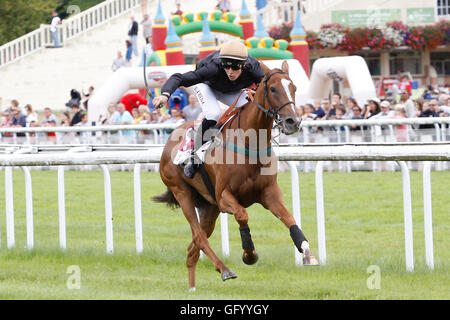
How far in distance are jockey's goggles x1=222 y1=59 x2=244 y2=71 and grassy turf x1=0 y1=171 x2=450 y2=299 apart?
1457mm

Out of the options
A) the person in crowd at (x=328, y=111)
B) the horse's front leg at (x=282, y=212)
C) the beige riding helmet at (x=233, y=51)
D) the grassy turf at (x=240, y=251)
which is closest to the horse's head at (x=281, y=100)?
the beige riding helmet at (x=233, y=51)

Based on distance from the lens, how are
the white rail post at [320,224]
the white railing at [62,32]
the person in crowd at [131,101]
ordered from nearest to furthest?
1. the white rail post at [320,224]
2. the person in crowd at [131,101]
3. the white railing at [62,32]

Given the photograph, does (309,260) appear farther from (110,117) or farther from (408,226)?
(110,117)

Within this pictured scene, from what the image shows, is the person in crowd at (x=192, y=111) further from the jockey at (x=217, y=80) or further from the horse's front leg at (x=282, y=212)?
the horse's front leg at (x=282, y=212)

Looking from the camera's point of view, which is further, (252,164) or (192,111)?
(192,111)

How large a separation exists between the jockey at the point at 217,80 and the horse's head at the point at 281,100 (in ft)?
1.19

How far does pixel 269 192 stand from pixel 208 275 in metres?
1.26

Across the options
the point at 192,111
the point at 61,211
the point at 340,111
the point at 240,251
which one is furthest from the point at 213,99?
the point at 340,111

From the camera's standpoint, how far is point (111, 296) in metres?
5.97

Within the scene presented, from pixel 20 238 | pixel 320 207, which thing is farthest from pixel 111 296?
pixel 20 238

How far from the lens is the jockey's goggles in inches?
255

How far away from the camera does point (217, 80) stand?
6.81 metres

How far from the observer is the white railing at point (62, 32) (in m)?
33.1

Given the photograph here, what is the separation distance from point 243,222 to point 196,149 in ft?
2.64
